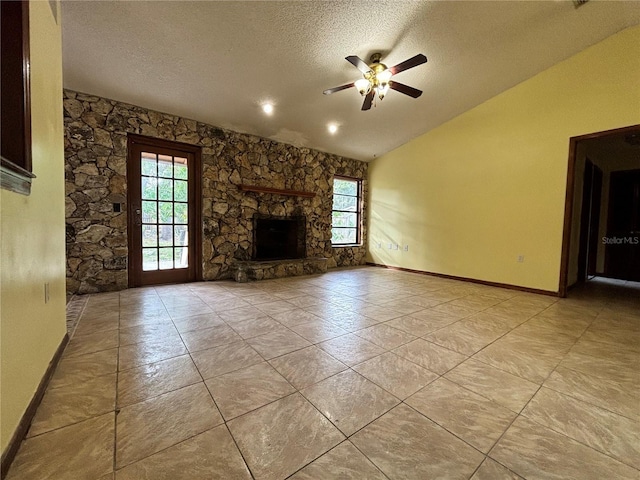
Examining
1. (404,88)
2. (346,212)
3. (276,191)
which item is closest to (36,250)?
(404,88)

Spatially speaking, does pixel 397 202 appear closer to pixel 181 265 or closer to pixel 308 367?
pixel 181 265

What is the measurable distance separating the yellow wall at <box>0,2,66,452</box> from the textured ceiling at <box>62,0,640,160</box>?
0.97m

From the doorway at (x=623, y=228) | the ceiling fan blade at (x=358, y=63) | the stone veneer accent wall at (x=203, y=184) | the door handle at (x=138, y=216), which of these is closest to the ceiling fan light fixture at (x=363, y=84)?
the ceiling fan blade at (x=358, y=63)

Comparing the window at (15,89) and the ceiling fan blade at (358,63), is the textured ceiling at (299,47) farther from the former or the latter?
the window at (15,89)

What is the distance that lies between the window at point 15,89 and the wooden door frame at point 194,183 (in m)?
2.81

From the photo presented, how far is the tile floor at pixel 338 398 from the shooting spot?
41.2 inches

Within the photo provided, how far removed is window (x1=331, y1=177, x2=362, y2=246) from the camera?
6.21 meters

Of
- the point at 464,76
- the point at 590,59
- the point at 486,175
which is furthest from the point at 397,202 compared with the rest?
the point at 590,59

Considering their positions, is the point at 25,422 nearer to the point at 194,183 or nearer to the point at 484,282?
the point at 194,183

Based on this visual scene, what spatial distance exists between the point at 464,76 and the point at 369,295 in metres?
3.27

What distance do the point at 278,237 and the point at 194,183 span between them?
1.79 m

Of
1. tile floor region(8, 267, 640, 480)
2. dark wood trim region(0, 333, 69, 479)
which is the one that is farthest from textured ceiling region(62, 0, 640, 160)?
dark wood trim region(0, 333, 69, 479)

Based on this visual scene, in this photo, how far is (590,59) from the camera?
11.1 feet

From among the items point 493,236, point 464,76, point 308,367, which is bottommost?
point 308,367
